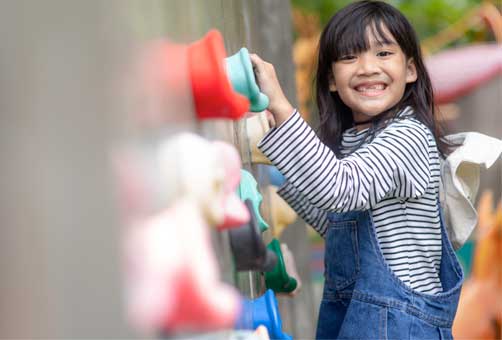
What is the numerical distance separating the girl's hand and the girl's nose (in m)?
0.25

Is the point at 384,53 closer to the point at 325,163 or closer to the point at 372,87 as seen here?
the point at 372,87

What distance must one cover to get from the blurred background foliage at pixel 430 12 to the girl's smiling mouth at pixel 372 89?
233 inches

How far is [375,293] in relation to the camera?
1342 mm

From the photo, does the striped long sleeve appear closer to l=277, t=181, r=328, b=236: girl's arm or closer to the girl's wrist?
the girl's wrist

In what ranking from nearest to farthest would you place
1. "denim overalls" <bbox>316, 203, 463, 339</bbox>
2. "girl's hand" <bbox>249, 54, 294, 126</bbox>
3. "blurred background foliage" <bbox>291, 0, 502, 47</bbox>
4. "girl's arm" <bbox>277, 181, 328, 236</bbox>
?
"girl's hand" <bbox>249, 54, 294, 126</bbox> < "denim overalls" <bbox>316, 203, 463, 339</bbox> < "girl's arm" <bbox>277, 181, 328, 236</bbox> < "blurred background foliage" <bbox>291, 0, 502, 47</bbox>

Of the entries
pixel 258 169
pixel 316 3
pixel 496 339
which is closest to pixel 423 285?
pixel 258 169

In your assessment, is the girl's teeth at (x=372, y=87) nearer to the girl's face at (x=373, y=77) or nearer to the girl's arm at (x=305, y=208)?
the girl's face at (x=373, y=77)

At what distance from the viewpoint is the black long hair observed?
4.77 ft

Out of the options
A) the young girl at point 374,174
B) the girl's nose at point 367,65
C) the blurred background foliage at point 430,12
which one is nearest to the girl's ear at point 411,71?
the young girl at point 374,174

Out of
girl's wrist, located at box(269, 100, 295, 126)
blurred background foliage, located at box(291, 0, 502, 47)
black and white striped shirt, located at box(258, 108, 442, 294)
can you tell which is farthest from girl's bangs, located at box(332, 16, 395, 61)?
blurred background foliage, located at box(291, 0, 502, 47)

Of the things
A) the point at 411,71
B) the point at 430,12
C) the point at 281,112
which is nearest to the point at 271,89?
the point at 281,112

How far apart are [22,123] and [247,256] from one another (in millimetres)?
448

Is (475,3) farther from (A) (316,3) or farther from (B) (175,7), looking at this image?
(B) (175,7)

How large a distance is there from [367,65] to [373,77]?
0.08 ft
